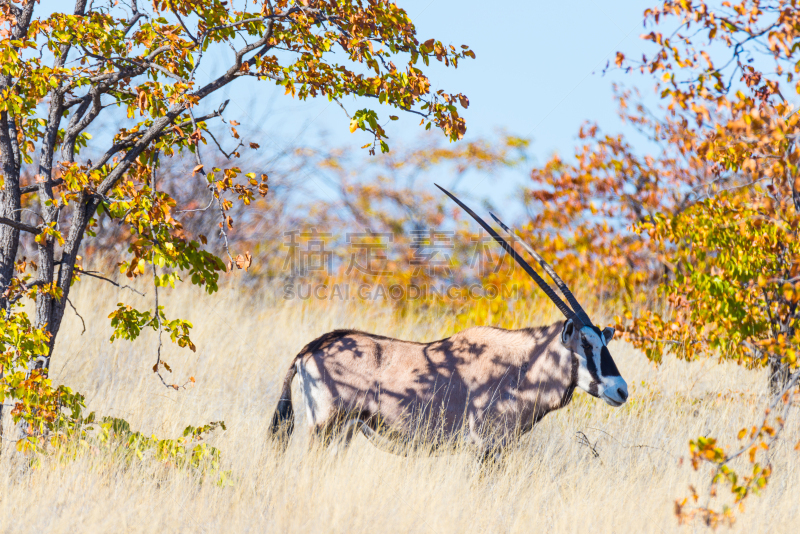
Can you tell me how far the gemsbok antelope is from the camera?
184 inches

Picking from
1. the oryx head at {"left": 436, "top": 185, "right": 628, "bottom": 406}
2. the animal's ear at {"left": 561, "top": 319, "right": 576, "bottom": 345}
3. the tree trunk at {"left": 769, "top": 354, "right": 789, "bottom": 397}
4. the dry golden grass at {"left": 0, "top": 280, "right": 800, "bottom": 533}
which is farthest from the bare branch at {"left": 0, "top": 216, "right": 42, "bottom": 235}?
the tree trunk at {"left": 769, "top": 354, "right": 789, "bottom": 397}

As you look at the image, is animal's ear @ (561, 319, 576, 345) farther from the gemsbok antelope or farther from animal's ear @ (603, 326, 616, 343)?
animal's ear @ (603, 326, 616, 343)

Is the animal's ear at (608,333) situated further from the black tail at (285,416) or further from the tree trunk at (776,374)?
the black tail at (285,416)

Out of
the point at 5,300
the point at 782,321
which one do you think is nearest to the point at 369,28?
the point at 5,300

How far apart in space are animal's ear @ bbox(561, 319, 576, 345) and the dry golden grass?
2.99ft

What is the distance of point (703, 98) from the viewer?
10.9 ft

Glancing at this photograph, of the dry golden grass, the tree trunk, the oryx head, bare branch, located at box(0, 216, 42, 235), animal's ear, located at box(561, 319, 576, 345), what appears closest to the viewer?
the dry golden grass

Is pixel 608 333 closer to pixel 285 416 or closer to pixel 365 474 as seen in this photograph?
pixel 365 474

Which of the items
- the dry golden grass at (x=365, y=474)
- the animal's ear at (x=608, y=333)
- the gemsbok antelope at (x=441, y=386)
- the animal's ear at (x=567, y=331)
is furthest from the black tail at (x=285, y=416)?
the animal's ear at (x=608, y=333)

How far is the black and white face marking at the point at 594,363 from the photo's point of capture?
446 centimetres

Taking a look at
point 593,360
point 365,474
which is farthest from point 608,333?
point 365,474

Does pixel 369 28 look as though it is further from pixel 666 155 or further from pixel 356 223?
pixel 356 223

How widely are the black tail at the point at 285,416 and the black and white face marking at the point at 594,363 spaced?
2.05 meters

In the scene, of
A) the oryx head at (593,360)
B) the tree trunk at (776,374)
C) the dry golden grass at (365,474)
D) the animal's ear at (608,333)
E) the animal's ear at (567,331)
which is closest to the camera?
the dry golden grass at (365,474)
